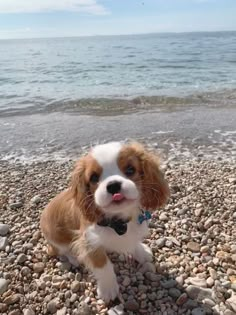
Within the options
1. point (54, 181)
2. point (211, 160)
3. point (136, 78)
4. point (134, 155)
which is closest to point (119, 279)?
point (134, 155)

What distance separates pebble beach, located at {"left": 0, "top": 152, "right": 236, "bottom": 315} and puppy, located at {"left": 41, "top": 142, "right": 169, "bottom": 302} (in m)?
0.18

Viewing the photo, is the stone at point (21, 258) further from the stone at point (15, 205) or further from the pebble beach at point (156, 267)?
the stone at point (15, 205)

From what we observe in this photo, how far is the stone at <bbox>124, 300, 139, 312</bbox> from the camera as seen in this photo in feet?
9.36

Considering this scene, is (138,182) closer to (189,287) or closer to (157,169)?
(157,169)

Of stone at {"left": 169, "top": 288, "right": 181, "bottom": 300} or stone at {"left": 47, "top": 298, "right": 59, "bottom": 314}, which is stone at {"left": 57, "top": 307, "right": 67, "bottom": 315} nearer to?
stone at {"left": 47, "top": 298, "right": 59, "bottom": 314}

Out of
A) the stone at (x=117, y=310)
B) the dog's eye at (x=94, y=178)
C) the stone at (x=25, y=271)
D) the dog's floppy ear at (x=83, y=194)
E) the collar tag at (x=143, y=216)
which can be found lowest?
the stone at (x=117, y=310)

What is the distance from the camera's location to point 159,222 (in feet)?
12.9

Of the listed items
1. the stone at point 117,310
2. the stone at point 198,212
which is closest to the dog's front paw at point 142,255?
the stone at point 117,310

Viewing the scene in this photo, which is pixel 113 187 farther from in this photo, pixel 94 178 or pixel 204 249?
pixel 204 249

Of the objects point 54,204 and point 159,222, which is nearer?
point 54,204

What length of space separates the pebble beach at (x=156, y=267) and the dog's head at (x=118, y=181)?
707 millimetres

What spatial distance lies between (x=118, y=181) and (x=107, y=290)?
1.05m

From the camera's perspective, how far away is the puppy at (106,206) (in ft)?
8.19

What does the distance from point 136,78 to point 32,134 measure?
8985mm
